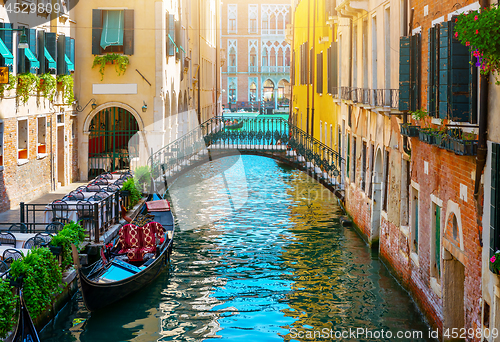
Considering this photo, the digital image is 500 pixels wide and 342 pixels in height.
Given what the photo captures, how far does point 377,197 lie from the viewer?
12.2 m

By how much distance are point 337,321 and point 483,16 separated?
5.16m

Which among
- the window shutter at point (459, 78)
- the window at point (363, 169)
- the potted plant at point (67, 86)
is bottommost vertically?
the window at point (363, 169)

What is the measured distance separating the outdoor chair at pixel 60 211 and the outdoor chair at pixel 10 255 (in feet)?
8.40

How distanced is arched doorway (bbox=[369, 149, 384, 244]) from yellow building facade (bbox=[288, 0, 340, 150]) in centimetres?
462

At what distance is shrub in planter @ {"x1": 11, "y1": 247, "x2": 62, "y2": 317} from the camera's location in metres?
7.16

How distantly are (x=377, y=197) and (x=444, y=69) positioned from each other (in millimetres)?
5859

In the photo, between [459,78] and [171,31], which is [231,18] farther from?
[459,78]

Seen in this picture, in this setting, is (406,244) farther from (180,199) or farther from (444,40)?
(180,199)

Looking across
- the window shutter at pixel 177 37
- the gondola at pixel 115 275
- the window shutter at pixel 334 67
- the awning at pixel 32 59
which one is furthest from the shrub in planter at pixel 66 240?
the window shutter at pixel 177 37

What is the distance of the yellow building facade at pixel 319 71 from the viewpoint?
57.9ft

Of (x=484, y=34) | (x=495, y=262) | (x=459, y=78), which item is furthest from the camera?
(x=459, y=78)

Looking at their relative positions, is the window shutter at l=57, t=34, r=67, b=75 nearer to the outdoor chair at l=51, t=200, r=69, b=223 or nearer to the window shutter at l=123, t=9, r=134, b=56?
the window shutter at l=123, t=9, r=134, b=56

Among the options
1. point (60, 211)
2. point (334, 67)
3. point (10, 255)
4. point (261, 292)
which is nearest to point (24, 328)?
point (10, 255)

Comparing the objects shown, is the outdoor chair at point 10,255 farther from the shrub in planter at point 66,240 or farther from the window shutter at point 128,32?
the window shutter at point 128,32
